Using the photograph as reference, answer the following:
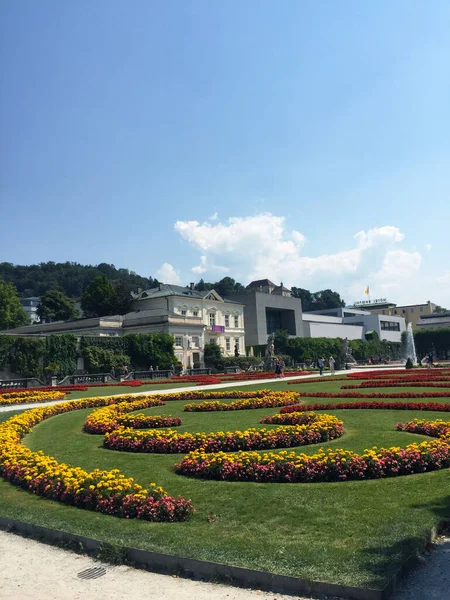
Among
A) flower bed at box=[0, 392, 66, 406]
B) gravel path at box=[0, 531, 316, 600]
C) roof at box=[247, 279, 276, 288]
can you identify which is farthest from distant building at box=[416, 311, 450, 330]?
gravel path at box=[0, 531, 316, 600]

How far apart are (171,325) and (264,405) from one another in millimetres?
42047

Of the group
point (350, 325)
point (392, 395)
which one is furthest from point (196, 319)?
point (392, 395)

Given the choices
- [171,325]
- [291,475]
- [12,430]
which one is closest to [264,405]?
[12,430]

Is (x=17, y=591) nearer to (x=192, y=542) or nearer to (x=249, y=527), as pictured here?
(x=192, y=542)

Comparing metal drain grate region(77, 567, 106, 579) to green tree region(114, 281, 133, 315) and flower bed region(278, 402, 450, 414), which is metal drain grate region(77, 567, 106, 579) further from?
green tree region(114, 281, 133, 315)

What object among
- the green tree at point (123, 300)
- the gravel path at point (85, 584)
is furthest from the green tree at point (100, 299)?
the gravel path at point (85, 584)

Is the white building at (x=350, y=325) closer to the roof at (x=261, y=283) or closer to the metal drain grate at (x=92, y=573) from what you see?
the roof at (x=261, y=283)

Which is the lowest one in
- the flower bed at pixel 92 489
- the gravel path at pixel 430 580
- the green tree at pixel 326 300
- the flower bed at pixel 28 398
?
the gravel path at pixel 430 580

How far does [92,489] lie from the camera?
7.45m

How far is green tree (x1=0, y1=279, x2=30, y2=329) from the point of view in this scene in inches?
2569

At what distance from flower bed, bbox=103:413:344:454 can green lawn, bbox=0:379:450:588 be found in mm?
1212

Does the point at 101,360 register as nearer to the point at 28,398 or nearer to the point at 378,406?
the point at 28,398

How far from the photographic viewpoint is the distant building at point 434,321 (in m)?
111

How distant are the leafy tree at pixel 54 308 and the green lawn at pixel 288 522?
76931 millimetres
